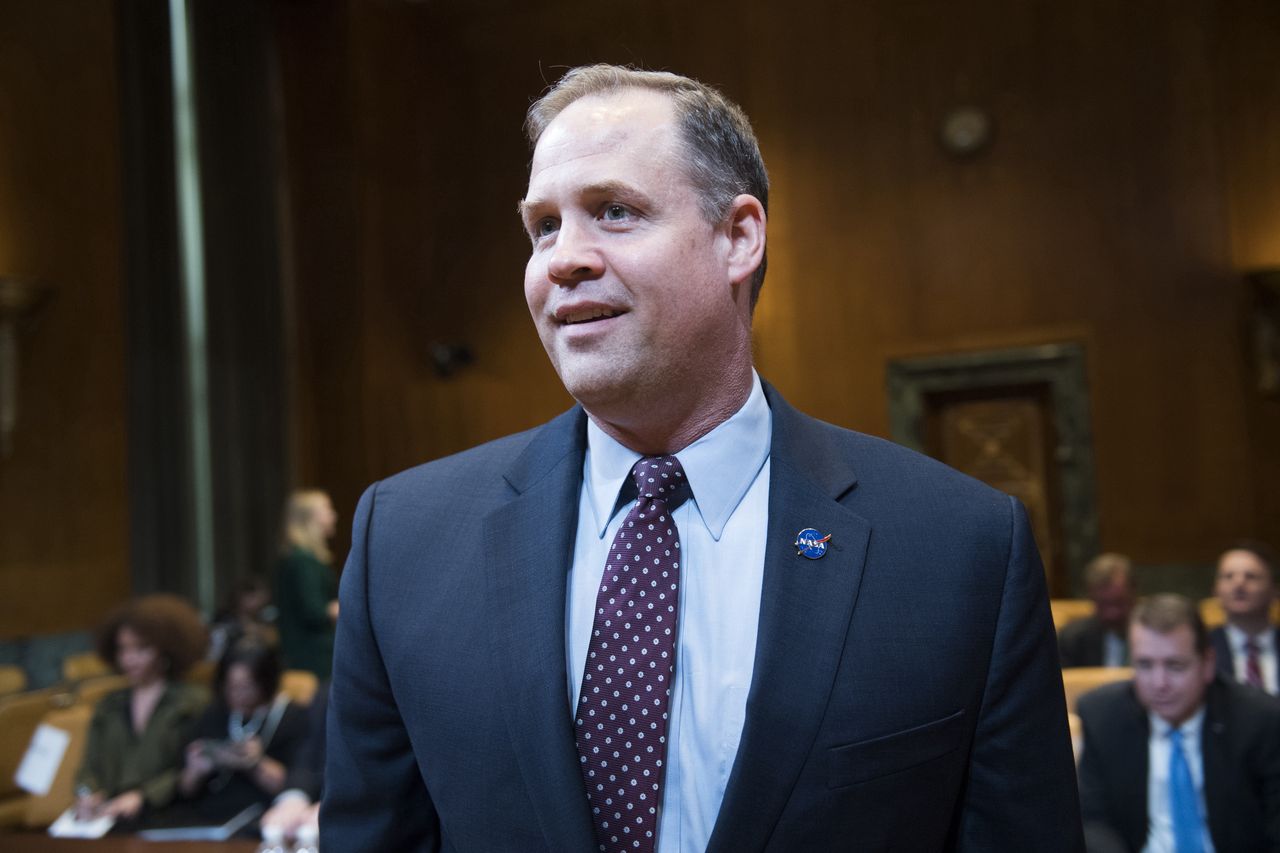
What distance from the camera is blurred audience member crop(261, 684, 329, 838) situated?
3.62 m

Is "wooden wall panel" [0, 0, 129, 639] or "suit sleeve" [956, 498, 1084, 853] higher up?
"wooden wall panel" [0, 0, 129, 639]

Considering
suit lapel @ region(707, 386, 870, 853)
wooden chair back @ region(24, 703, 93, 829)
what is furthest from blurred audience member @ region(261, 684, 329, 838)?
suit lapel @ region(707, 386, 870, 853)

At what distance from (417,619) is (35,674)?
8.43 metres

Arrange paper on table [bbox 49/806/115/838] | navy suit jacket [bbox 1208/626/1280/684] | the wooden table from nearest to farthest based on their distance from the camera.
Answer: the wooden table
paper on table [bbox 49/806/115/838]
navy suit jacket [bbox 1208/626/1280/684]

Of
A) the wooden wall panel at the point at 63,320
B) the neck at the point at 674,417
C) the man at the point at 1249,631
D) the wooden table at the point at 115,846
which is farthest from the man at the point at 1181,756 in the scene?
the wooden wall panel at the point at 63,320

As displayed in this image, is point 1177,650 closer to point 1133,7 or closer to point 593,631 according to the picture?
point 593,631

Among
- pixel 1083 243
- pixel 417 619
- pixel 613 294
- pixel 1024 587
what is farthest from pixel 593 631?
pixel 1083 243

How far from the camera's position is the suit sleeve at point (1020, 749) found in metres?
1.32

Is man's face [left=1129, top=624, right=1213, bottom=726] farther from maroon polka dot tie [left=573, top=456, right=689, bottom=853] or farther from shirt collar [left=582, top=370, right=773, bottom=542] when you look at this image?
maroon polka dot tie [left=573, top=456, right=689, bottom=853]

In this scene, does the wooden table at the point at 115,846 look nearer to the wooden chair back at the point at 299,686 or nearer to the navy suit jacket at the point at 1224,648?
the wooden chair back at the point at 299,686

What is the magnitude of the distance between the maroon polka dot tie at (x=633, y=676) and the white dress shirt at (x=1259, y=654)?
189 inches

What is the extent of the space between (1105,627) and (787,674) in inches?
209

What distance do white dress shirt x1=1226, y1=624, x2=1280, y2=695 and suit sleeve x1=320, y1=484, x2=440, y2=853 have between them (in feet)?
16.0

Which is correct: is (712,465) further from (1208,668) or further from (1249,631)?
(1249,631)
